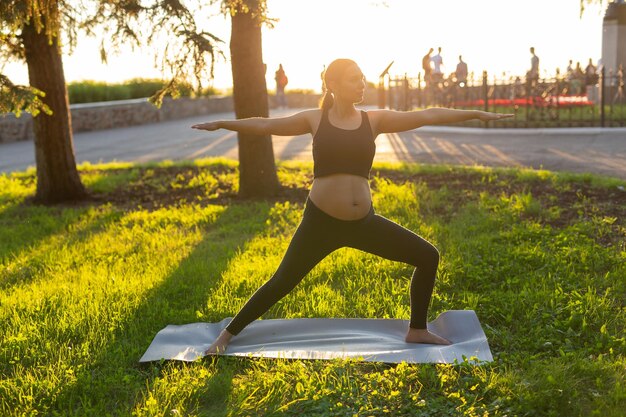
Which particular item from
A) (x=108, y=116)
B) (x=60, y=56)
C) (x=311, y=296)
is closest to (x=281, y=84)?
(x=108, y=116)

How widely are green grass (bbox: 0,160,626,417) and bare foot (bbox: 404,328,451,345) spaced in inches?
14.5

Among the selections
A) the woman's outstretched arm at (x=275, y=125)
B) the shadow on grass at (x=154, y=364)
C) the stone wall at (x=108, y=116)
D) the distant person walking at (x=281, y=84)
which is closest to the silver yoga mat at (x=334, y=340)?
the shadow on grass at (x=154, y=364)

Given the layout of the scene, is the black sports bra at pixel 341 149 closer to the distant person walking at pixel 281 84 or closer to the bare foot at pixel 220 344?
the bare foot at pixel 220 344

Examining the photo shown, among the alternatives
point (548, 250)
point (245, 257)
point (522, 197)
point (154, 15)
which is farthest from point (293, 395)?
point (154, 15)

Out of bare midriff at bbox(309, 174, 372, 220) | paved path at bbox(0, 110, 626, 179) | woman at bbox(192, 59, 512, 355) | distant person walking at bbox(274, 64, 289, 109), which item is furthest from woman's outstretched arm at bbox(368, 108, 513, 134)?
distant person walking at bbox(274, 64, 289, 109)

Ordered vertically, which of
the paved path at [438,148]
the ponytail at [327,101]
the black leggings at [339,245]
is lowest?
the paved path at [438,148]

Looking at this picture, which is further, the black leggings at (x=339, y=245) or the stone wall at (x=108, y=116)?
the stone wall at (x=108, y=116)

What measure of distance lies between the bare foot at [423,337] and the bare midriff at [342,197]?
0.99 m

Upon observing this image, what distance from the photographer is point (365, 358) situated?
4.62 metres

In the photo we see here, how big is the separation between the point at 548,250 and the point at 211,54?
4.79 metres

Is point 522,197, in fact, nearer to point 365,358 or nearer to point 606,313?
point 606,313

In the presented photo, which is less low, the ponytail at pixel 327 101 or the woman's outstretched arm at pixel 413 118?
the ponytail at pixel 327 101

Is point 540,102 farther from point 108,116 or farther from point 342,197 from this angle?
point 342,197

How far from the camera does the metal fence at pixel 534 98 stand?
61.0 feet
